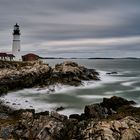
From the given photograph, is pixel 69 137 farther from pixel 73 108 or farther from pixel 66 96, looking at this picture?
pixel 66 96

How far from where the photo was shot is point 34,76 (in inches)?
2357

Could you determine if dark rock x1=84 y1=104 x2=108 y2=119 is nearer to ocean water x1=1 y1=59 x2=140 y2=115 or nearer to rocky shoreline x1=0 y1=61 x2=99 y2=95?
ocean water x1=1 y1=59 x2=140 y2=115

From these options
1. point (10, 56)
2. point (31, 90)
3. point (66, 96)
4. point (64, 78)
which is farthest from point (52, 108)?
point (10, 56)

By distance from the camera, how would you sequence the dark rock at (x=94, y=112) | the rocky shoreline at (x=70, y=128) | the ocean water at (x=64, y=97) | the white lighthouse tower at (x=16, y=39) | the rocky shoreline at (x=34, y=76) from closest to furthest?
the rocky shoreline at (x=70, y=128), the dark rock at (x=94, y=112), the ocean water at (x=64, y=97), the rocky shoreline at (x=34, y=76), the white lighthouse tower at (x=16, y=39)

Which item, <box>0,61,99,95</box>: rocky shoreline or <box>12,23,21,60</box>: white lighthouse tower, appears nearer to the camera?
<box>0,61,99,95</box>: rocky shoreline

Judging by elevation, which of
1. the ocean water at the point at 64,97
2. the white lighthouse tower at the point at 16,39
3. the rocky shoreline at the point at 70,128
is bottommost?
the ocean water at the point at 64,97

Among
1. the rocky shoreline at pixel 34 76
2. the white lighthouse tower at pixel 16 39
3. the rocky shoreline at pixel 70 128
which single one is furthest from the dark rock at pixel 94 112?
the white lighthouse tower at pixel 16 39

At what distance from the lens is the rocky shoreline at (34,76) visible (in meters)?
56.3

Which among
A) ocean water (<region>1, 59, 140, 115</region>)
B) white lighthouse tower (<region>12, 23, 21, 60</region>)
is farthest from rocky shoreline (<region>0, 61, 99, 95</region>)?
white lighthouse tower (<region>12, 23, 21, 60</region>)

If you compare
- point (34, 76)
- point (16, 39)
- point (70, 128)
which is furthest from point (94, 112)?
point (16, 39)

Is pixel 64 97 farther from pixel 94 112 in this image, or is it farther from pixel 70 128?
pixel 70 128

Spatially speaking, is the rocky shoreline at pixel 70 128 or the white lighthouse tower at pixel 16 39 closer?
the rocky shoreline at pixel 70 128

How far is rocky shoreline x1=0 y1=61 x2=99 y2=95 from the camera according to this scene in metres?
56.3

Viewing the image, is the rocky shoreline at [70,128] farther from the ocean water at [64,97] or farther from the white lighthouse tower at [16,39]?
the white lighthouse tower at [16,39]
